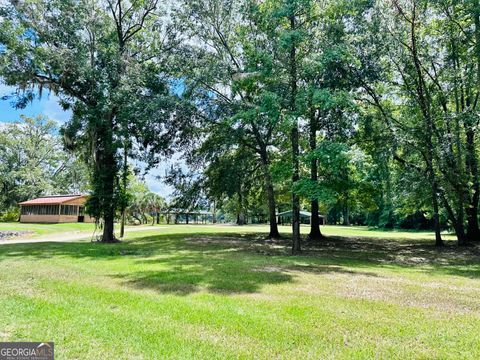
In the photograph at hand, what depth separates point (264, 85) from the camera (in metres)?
14.5

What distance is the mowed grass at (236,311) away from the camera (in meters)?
3.86

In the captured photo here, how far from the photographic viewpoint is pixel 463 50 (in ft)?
51.3

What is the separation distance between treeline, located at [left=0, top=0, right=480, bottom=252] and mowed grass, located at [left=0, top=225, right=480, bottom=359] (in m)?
5.06

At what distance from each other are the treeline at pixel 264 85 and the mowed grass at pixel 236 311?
5.06 m

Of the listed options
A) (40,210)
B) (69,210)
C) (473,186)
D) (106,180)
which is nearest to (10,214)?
(40,210)

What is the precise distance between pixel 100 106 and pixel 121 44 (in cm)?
428

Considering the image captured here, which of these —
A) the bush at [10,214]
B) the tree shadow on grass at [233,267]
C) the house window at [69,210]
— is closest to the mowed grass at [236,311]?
the tree shadow on grass at [233,267]

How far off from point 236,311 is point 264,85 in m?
11.2

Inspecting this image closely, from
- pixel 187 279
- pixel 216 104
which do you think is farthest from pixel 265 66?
pixel 187 279

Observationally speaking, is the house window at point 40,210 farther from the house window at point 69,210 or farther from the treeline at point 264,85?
the treeline at point 264,85

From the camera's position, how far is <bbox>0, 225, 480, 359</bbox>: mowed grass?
12.7 ft

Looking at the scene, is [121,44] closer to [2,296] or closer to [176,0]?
[176,0]

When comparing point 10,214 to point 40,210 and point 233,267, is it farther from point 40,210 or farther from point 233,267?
point 233,267

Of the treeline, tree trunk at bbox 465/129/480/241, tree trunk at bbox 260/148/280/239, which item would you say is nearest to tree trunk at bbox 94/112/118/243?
the treeline
